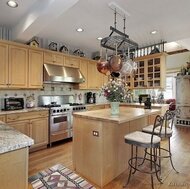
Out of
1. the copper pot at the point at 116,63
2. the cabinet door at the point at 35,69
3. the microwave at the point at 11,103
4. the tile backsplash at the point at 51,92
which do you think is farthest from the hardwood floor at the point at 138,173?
the copper pot at the point at 116,63

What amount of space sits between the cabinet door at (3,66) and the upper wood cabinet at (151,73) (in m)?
3.84

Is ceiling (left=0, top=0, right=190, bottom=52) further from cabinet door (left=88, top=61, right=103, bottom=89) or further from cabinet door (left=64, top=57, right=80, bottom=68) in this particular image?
cabinet door (left=88, top=61, right=103, bottom=89)

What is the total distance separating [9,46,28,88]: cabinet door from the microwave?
0.36 metres

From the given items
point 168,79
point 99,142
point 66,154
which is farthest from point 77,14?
point 168,79

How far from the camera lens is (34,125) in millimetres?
3381

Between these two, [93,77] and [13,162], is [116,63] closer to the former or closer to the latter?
[13,162]

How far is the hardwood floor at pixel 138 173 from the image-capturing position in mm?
2143

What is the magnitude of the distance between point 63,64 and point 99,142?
281 centimetres

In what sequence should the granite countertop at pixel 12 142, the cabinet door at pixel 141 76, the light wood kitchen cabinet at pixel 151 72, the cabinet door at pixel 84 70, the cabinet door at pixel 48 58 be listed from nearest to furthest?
the granite countertop at pixel 12 142 → the cabinet door at pixel 48 58 → the light wood kitchen cabinet at pixel 151 72 → the cabinet door at pixel 84 70 → the cabinet door at pixel 141 76

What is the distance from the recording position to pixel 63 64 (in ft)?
14.1

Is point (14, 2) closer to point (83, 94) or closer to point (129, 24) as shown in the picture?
point (129, 24)

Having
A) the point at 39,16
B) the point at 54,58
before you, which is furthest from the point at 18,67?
the point at 39,16

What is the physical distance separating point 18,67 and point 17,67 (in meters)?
0.02

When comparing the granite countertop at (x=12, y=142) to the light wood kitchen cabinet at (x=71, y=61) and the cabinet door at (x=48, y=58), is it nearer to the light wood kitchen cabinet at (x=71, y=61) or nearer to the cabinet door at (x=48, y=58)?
the cabinet door at (x=48, y=58)
